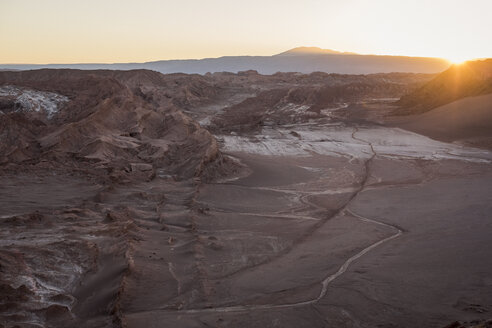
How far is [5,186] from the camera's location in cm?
845

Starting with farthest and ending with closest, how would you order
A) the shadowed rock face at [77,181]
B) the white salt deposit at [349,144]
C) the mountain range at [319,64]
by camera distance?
1. the mountain range at [319,64]
2. the white salt deposit at [349,144]
3. the shadowed rock face at [77,181]

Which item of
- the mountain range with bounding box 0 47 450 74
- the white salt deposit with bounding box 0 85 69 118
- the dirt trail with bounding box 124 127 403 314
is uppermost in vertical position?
the mountain range with bounding box 0 47 450 74

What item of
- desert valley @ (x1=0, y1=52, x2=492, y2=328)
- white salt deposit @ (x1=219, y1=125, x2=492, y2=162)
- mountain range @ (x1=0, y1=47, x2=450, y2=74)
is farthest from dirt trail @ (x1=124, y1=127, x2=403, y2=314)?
mountain range @ (x1=0, y1=47, x2=450, y2=74)

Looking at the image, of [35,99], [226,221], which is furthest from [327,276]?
[35,99]

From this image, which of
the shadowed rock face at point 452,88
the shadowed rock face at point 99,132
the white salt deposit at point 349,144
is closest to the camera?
the shadowed rock face at point 99,132

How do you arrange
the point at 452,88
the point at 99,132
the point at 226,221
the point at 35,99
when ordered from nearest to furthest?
the point at 226,221 → the point at 99,132 → the point at 35,99 → the point at 452,88

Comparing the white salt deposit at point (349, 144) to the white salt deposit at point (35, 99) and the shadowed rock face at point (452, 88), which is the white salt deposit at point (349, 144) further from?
the white salt deposit at point (35, 99)

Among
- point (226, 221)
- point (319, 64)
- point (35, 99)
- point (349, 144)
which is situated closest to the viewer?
point (226, 221)

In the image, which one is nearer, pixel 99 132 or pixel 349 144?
pixel 99 132

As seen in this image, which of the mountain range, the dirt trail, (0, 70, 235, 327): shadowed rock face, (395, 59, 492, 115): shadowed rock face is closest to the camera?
the dirt trail

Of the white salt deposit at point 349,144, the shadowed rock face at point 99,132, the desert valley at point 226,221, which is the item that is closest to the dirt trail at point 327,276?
the desert valley at point 226,221

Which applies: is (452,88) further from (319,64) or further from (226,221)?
(319,64)

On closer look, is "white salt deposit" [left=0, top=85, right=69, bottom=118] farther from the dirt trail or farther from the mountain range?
the mountain range

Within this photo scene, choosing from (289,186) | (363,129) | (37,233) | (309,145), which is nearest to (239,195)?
(289,186)
